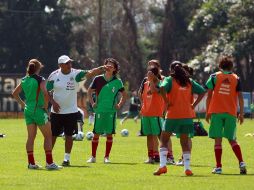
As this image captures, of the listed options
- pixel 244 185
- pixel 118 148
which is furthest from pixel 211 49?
pixel 244 185

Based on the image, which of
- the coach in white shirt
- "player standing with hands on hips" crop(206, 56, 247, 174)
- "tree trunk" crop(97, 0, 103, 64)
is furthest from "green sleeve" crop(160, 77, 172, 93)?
"tree trunk" crop(97, 0, 103, 64)

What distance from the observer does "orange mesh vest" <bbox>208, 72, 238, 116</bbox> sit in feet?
56.1

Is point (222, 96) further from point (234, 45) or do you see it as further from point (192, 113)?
point (234, 45)

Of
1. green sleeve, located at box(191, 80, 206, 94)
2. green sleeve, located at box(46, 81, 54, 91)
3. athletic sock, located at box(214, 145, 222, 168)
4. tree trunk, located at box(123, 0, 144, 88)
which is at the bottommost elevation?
athletic sock, located at box(214, 145, 222, 168)

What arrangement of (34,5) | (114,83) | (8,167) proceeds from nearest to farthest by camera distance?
(8,167) → (114,83) → (34,5)

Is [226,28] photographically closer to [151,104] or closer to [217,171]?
[151,104]

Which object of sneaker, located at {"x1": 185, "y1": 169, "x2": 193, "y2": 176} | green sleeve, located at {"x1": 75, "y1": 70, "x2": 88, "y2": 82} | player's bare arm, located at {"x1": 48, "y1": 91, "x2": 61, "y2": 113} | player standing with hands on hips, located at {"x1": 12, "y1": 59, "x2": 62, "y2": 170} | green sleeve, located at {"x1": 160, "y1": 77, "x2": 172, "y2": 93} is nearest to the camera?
green sleeve, located at {"x1": 160, "y1": 77, "x2": 172, "y2": 93}

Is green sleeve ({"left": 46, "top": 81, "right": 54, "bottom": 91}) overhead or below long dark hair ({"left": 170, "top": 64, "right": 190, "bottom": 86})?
below

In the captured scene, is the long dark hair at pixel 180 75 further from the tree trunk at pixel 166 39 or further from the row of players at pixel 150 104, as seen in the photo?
the tree trunk at pixel 166 39

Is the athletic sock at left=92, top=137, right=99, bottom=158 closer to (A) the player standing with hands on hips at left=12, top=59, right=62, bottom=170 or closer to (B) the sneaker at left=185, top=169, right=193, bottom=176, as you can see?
(A) the player standing with hands on hips at left=12, top=59, right=62, bottom=170

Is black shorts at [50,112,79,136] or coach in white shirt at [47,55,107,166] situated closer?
coach in white shirt at [47,55,107,166]

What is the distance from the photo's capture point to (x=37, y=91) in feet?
57.8

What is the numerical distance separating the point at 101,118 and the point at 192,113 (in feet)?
13.4

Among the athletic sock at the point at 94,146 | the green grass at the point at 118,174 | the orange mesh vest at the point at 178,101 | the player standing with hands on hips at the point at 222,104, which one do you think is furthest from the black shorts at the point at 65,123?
the player standing with hands on hips at the point at 222,104
